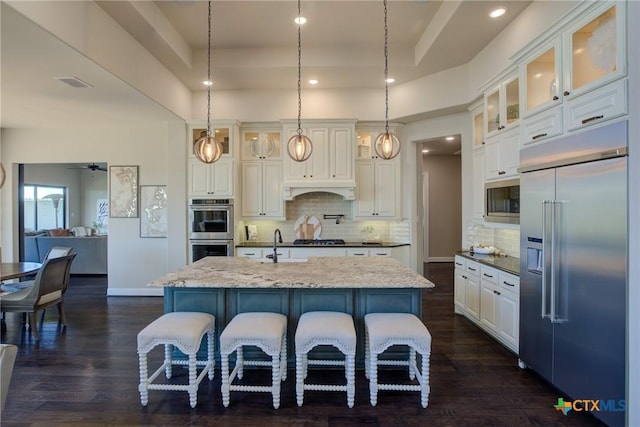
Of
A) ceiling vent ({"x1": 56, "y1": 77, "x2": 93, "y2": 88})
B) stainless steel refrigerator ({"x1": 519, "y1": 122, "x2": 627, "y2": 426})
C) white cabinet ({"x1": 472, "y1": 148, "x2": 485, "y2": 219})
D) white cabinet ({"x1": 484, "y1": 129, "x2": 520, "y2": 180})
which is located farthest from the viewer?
white cabinet ({"x1": 472, "y1": 148, "x2": 485, "y2": 219})

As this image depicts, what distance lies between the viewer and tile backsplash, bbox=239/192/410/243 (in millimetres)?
6137

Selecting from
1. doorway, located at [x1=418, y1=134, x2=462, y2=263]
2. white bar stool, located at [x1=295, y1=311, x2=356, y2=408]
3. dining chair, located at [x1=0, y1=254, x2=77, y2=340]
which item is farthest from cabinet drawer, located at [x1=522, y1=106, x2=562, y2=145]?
doorway, located at [x1=418, y1=134, x2=462, y2=263]

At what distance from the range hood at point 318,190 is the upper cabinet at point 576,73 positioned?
293cm

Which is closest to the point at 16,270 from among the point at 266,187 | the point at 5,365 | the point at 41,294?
the point at 41,294

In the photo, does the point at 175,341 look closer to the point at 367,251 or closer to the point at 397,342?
the point at 397,342

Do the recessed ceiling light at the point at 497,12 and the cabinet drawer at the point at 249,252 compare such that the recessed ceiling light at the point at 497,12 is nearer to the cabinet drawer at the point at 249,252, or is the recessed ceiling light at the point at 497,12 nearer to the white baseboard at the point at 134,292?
the cabinet drawer at the point at 249,252

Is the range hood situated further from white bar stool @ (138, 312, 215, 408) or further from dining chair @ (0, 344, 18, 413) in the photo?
dining chair @ (0, 344, 18, 413)

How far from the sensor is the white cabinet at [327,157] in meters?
5.61

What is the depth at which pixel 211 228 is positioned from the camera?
5562mm

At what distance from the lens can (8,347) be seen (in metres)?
1.50

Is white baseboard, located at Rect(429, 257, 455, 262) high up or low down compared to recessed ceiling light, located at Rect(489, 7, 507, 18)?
down

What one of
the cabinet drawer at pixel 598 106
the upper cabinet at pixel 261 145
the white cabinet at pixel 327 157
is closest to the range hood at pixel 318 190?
the white cabinet at pixel 327 157

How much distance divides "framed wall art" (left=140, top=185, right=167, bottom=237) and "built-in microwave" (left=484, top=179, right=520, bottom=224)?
5.17 metres

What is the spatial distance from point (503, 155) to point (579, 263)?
1.70 m
